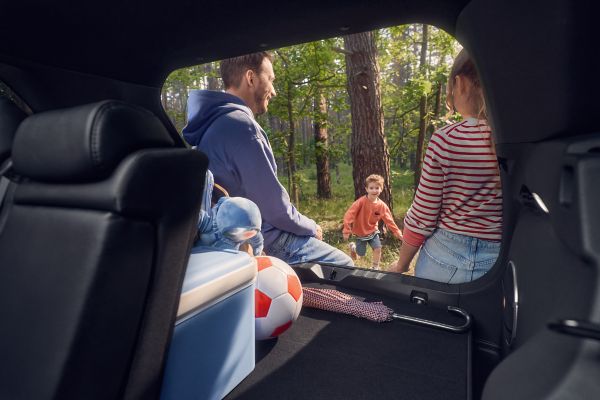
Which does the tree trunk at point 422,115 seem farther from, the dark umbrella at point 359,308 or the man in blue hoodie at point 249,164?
the dark umbrella at point 359,308

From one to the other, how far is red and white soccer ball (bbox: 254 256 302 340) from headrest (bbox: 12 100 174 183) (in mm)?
889

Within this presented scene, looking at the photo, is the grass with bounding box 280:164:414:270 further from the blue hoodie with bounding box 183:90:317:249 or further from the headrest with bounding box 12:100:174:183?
the headrest with bounding box 12:100:174:183

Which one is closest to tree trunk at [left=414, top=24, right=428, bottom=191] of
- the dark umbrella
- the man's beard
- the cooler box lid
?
the man's beard

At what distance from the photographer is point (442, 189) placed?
1.78 m

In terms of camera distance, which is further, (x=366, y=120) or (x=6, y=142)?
(x=366, y=120)

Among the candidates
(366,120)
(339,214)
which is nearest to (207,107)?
(366,120)

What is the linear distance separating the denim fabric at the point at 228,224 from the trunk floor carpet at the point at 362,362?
0.51 metres

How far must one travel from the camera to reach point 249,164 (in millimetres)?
2191

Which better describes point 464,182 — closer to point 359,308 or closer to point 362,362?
point 359,308

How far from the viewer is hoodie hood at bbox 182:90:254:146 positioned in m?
2.26

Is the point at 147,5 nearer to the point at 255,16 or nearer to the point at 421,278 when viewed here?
the point at 255,16

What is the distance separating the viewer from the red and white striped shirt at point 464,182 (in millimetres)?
1639

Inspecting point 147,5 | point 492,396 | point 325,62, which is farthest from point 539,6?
point 325,62

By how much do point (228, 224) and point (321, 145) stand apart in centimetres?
673
